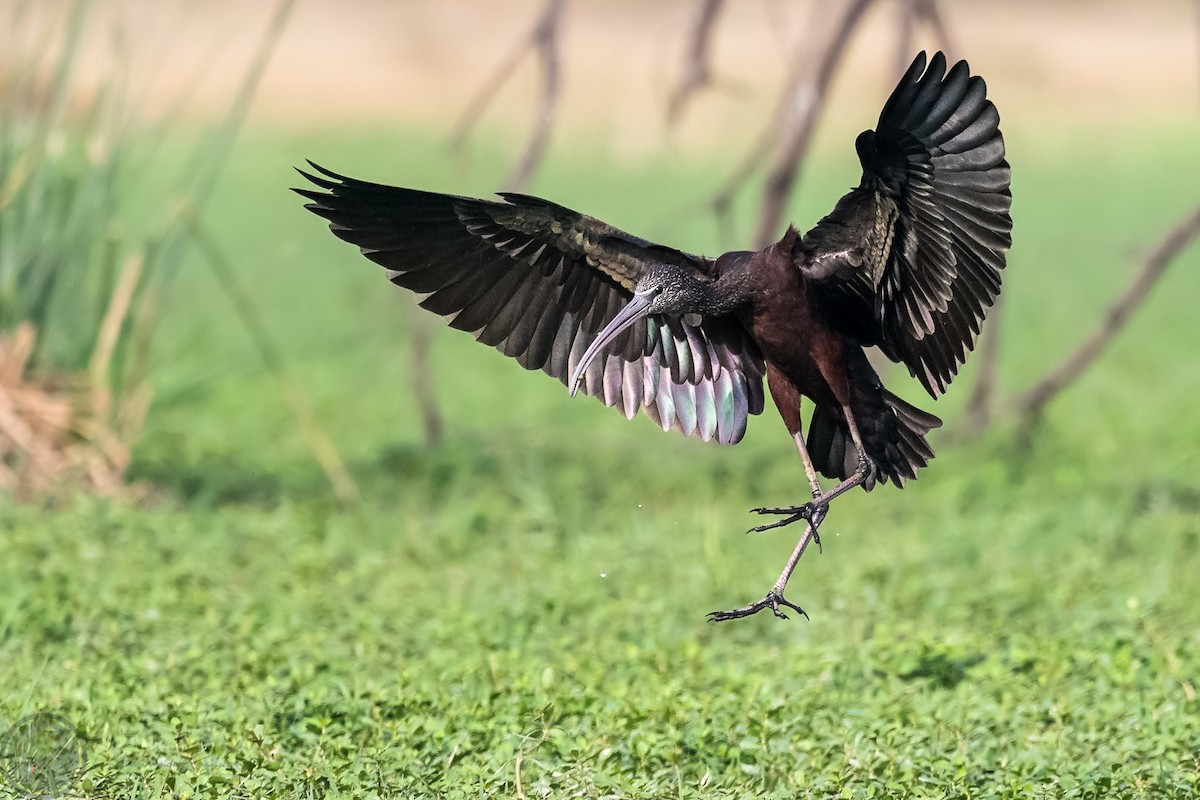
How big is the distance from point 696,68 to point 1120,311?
1825mm

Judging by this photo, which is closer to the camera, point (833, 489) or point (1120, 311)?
point (833, 489)

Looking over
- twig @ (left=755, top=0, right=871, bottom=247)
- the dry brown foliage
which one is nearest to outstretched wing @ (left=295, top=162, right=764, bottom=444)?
twig @ (left=755, top=0, right=871, bottom=247)

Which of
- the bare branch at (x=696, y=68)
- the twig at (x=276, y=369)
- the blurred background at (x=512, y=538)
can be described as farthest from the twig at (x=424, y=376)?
the bare branch at (x=696, y=68)

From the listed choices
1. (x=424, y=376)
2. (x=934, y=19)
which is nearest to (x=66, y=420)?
(x=424, y=376)

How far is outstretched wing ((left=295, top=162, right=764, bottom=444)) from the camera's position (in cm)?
372

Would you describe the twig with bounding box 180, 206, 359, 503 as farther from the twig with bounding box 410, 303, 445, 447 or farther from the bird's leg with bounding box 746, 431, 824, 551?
the bird's leg with bounding box 746, 431, 824, 551

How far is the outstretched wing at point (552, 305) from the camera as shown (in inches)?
146

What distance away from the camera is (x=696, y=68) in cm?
688

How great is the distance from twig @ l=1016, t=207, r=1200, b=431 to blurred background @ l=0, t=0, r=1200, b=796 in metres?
0.02

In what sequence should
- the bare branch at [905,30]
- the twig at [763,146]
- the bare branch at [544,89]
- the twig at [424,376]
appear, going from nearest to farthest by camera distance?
the twig at [763,146], the bare branch at [544,89], the bare branch at [905,30], the twig at [424,376]

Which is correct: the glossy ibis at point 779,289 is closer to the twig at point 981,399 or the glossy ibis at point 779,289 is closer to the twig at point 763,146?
the twig at point 763,146

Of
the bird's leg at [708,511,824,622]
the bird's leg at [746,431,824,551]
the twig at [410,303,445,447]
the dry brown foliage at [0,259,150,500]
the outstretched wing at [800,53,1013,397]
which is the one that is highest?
the outstretched wing at [800,53,1013,397]

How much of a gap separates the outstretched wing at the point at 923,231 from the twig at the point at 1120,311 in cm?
322

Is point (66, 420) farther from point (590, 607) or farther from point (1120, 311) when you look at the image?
point (1120, 311)
